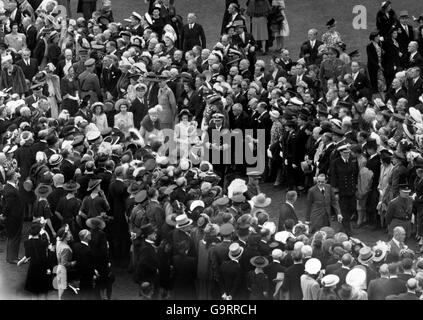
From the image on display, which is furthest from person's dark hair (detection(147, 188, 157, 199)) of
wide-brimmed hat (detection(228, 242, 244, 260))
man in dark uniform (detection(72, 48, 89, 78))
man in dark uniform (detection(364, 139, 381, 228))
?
man in dark uniform (detection(72, 48, 89, 78))

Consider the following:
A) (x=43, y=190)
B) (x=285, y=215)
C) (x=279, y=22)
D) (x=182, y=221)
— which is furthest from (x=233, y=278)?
(x=279, y=22)

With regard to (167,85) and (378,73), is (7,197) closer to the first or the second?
(167,85)

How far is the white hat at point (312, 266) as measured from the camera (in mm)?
19998

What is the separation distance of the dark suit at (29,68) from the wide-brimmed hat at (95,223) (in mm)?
9551

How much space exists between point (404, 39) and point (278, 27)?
376 cm

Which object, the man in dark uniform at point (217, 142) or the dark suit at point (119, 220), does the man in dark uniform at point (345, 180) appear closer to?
the man in dark uniform at point (217, 142)

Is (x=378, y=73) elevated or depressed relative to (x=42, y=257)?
elevated

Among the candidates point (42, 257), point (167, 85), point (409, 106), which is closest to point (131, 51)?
point (167, 85)

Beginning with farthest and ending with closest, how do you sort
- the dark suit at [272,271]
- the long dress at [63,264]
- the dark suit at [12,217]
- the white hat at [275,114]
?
the white hat at [275,114] < the dark suit at [12,217] < the long dress at [63,264] < the dark suit at [272,271]

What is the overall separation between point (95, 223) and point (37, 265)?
4.15 feet

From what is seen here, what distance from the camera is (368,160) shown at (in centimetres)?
2511

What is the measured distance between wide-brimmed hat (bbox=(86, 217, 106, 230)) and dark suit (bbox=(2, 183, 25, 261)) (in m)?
2.74

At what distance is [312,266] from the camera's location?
20.0 meters

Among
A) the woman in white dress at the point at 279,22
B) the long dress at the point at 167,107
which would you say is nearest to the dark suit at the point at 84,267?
the long dress at the point at 167,107
